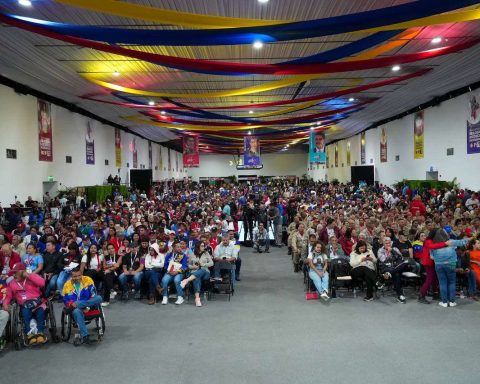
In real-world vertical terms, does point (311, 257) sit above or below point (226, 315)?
above

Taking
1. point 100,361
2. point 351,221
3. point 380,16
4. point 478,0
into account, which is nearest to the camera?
point 100,361

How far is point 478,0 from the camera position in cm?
779

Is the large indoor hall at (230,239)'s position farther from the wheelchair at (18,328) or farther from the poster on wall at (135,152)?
the poster on wall at (135,152)

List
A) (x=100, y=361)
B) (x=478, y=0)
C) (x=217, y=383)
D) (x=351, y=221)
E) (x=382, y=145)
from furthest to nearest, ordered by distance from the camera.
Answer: (x=382, y=145), (x=351, y=221), (x=478, y=0), (x=100, y=361), (x=217, y=383)

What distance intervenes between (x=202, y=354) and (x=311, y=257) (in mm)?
3596

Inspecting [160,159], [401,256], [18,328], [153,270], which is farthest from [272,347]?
[160,159]

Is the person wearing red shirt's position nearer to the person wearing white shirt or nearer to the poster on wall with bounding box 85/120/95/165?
the person wearing white shirt

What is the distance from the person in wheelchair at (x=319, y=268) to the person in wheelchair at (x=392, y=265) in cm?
112

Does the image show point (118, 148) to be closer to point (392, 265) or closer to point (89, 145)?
point (89, 145)

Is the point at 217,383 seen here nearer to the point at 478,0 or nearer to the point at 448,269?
the point at 448,269

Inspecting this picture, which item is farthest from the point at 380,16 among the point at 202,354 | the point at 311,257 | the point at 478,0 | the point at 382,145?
the point at 382,145

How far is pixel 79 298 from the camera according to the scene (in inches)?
248

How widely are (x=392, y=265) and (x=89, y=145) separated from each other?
62.9 ft

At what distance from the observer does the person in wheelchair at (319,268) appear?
26.7ft
